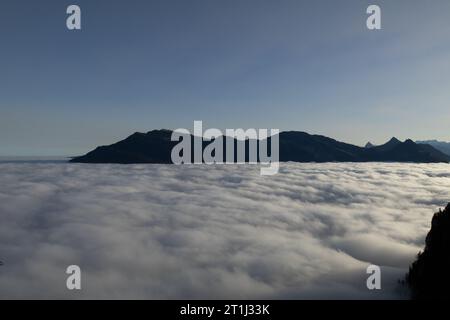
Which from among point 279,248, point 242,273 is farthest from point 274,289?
point 279,248

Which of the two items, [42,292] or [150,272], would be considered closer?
[42,292]
